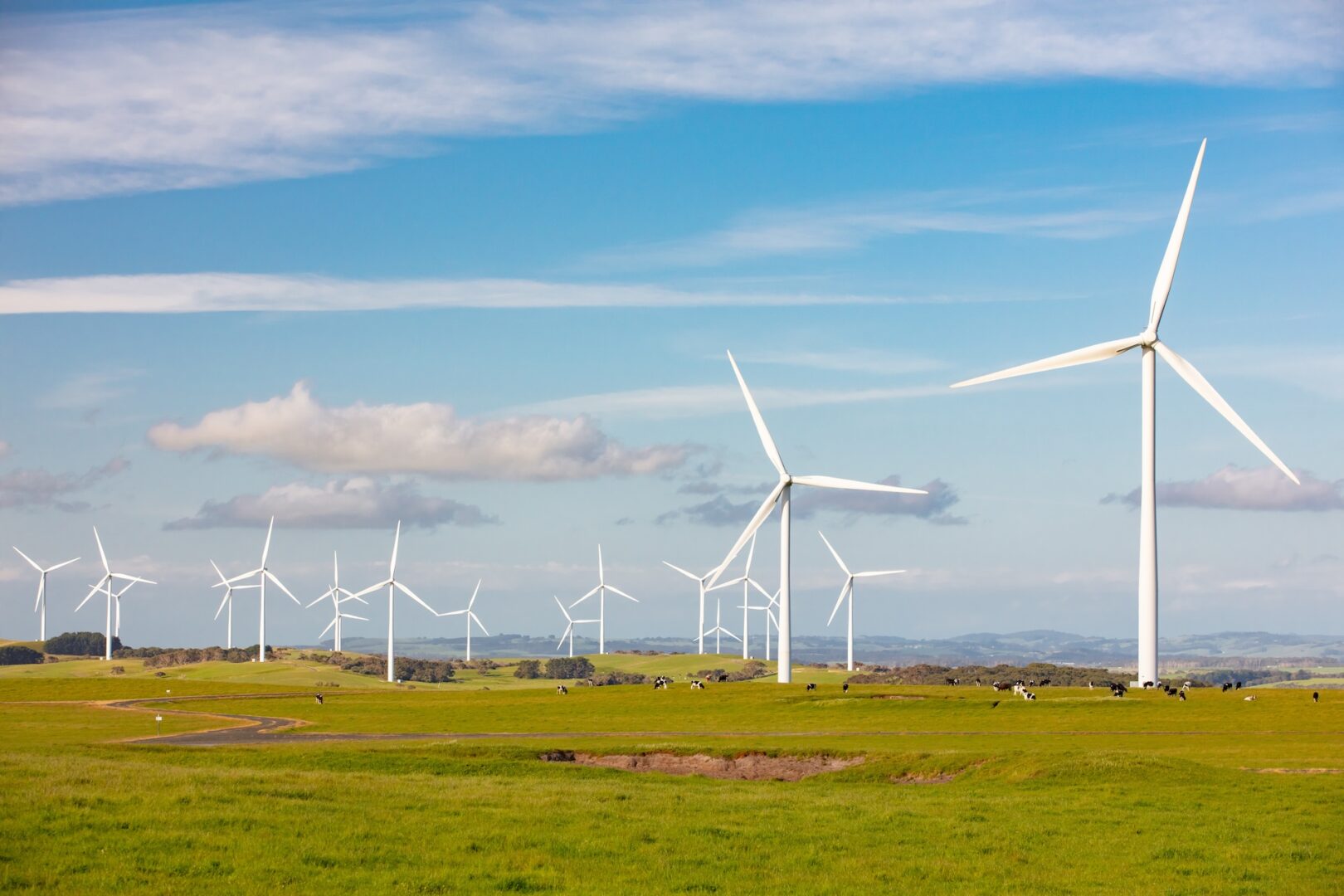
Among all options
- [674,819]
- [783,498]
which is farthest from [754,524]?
[674,819]

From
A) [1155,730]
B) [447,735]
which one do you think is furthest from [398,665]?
[1155,730]

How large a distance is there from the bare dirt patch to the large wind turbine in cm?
3344

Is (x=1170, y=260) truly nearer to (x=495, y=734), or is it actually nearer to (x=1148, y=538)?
(x=1148, y=538)

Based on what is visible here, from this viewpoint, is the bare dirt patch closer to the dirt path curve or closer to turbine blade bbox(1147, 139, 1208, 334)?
the dirt path curve

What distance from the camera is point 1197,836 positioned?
27.1 metres

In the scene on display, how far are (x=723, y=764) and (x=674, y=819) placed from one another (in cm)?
2128

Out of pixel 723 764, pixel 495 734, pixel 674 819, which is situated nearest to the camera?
pixel 674 819

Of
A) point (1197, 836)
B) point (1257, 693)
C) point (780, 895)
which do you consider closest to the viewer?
point (780, 895)

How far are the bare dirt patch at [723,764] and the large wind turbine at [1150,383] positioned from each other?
33.4m

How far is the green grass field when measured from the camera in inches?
854

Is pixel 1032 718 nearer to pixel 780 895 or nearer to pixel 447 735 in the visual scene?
pixel 447 735

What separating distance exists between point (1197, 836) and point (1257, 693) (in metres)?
55.3

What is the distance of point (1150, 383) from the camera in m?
80.1

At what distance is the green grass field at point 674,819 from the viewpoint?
71.2ft
